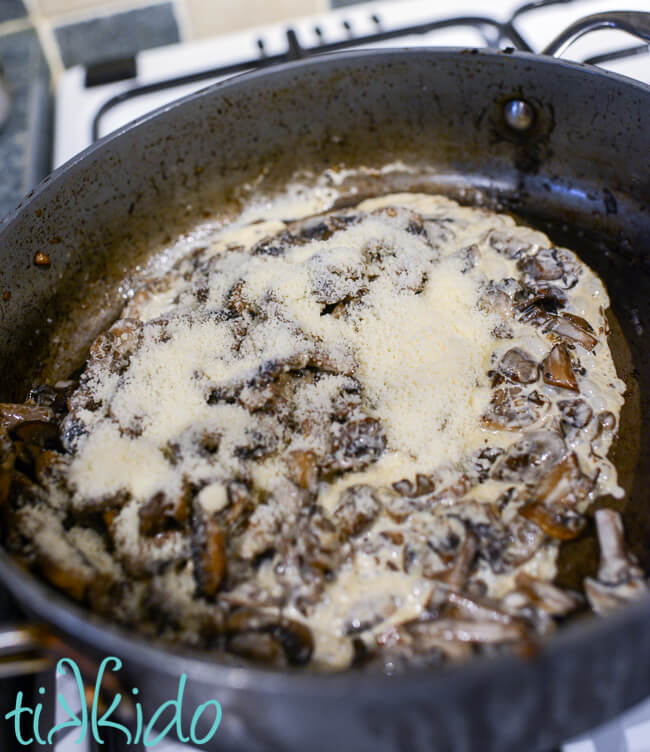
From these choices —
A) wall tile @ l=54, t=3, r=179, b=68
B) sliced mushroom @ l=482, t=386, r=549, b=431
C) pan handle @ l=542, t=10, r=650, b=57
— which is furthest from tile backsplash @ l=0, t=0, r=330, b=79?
sliced mushroom @ l=482, t=386, r=549, b=431

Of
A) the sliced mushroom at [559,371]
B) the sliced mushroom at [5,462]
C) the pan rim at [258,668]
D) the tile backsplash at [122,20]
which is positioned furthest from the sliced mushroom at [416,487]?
the tile backsplash at [122,20]

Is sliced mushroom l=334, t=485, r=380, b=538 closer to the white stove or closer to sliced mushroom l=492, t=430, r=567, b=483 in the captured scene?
sliced mushroom l=492, t=430, r=567, b=483

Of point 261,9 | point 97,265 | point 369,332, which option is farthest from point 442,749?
point 261,9

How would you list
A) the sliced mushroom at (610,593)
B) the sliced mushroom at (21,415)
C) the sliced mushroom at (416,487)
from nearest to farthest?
the sliced mushroom at (610,593) → the sliced mushroom at (416,487) → the sliced mushroom at (21,415)

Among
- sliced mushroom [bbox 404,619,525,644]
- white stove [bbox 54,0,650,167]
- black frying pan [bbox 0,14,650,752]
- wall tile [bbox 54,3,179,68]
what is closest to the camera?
sliced mushroom [bbox 404,619,525,644]

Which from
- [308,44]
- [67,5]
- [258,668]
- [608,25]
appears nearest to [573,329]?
[608,25]

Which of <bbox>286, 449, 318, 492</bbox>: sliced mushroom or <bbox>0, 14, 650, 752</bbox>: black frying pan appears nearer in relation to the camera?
<bbox>286, 449, 318, 492</bbox>: sliced mushroom

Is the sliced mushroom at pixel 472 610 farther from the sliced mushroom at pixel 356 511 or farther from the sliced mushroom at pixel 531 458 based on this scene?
the sliced mushroom at pixel 531 458

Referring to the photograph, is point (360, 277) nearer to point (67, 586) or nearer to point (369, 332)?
point (369, 332)
